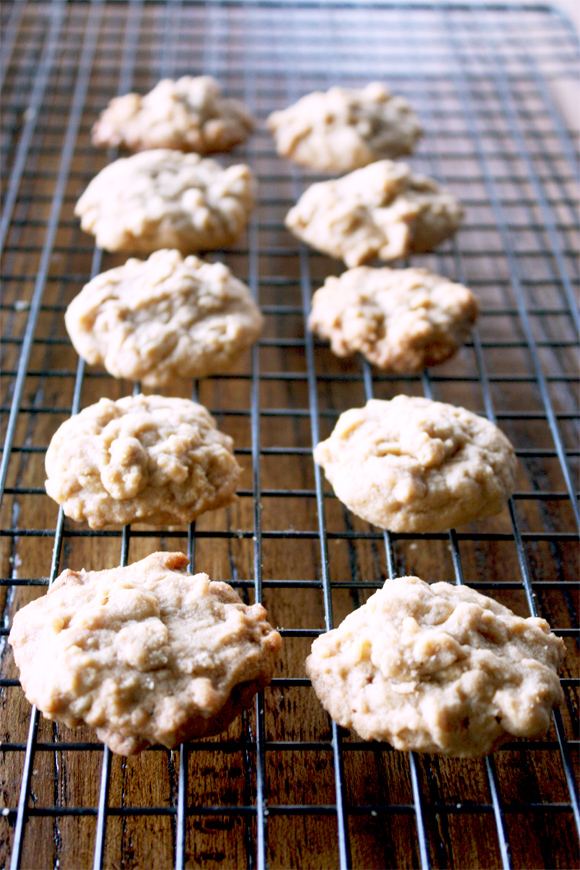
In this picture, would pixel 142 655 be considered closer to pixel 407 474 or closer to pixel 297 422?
pixel 407 474

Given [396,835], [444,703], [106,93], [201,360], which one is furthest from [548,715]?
[106,93]

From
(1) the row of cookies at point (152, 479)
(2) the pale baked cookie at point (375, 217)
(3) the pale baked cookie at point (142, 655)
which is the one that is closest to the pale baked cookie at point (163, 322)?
(1) the row of cookies at point (152, 479)

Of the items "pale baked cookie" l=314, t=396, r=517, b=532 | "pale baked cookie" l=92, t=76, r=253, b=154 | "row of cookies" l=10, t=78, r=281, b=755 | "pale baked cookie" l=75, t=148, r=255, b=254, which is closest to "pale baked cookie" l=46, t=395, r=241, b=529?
"row of cookies" l=10, t=78, r=281, b=755

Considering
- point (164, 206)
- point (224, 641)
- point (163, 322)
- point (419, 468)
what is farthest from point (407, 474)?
point (164, 206)

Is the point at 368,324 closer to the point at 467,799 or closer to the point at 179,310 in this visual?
the point at 179,310

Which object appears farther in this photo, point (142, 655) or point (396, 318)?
point (396, 318)

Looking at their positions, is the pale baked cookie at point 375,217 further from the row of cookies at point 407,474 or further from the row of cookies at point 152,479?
the row of cookies at point 152,479
